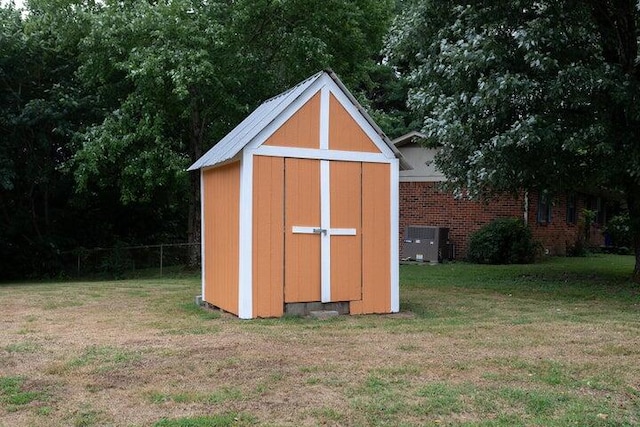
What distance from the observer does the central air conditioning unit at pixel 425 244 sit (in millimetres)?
21047

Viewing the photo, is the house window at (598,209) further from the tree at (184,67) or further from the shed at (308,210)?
the shed at (308,210)

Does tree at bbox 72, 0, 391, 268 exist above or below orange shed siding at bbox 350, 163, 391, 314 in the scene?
above

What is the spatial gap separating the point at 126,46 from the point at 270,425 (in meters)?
13.9

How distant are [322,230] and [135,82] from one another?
8.98m

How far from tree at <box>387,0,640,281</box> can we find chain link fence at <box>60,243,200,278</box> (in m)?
9.94

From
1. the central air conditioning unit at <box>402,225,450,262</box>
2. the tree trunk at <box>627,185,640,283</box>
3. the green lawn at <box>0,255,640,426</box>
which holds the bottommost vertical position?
the green lawn at <box>0,255,640,426</box>

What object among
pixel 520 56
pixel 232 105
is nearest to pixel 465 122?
pixel 520 56

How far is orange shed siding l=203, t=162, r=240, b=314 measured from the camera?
9367mm

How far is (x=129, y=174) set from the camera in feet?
53.4

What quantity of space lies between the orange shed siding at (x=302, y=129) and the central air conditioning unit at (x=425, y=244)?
40.6 feet

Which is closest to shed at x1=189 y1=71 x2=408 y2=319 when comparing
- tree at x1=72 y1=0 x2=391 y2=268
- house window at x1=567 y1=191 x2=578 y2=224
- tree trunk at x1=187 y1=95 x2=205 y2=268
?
tree at x1=72 y1=0 x2=391 y2=268

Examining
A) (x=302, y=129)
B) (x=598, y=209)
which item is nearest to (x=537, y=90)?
(x=302, y=129)

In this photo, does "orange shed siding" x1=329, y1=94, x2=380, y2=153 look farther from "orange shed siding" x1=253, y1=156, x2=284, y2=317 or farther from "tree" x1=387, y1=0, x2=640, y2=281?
"tree" x1=387, y1=0, x2=640, y2=281

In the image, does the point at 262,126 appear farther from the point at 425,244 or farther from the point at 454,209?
the point at 454,209
